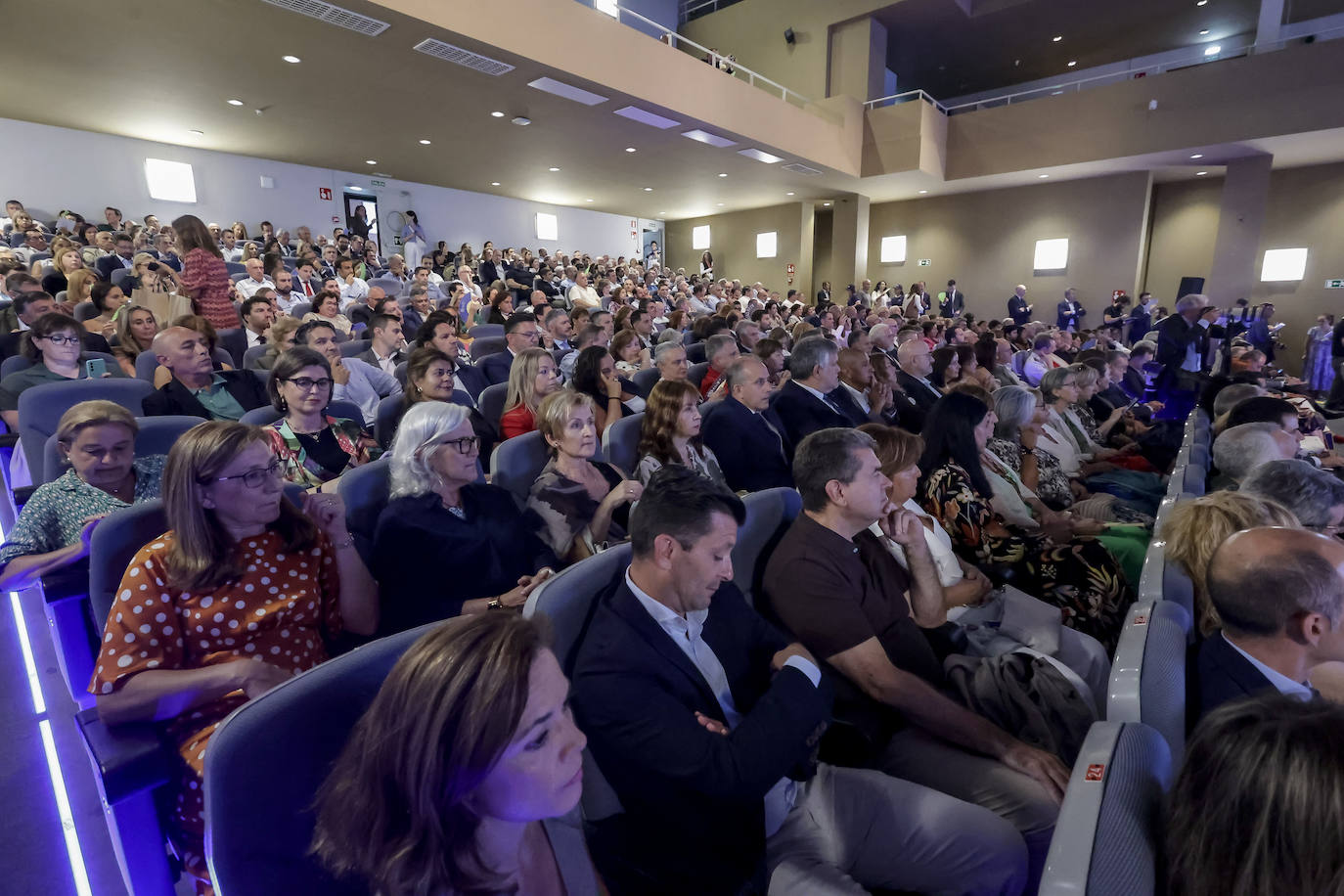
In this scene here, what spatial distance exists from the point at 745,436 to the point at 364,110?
24.3 feet

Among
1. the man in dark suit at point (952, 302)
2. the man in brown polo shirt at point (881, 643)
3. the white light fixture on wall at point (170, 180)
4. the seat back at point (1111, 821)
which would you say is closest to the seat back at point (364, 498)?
the man in brown polo shirt at point (881, 643)

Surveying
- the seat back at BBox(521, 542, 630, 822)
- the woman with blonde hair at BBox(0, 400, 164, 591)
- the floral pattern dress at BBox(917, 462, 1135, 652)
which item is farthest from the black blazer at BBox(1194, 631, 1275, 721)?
the woman with blonde hair at BBox(0, 400, 164, 591)

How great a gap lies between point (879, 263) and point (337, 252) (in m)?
11.6

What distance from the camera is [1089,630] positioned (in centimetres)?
201

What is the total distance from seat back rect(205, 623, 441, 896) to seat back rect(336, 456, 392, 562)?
93 cm

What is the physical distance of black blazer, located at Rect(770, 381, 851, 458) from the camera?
140 inches

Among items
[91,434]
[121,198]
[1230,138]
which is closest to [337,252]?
[121,198]

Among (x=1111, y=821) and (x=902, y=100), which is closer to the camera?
(x=1111, y=821)

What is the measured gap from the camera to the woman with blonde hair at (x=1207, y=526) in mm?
1557

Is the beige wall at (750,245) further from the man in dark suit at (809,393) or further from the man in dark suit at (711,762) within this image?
the man in dark suit at (711,762)

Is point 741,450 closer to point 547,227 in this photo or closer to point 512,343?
point 512,343

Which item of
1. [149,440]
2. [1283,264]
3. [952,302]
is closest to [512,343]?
[149,440]

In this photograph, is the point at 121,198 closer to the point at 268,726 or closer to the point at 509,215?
the point at 509,215

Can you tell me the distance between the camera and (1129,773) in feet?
2.66
